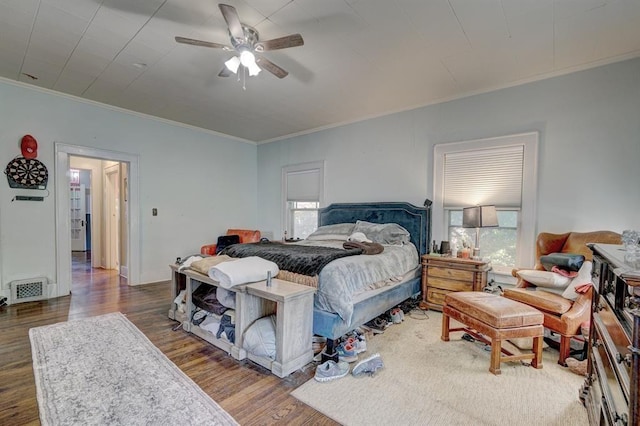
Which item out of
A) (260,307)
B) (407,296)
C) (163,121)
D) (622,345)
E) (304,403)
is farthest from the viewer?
(163,121)

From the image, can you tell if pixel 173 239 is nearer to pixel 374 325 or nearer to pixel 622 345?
pixel 374 325

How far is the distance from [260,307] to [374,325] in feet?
4.31

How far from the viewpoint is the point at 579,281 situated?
246 cm

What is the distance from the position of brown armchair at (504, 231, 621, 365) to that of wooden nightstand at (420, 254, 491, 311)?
374 mm

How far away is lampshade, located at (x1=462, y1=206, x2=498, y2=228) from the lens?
332 cm

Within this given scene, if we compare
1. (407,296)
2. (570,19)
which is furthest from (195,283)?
(570,19)

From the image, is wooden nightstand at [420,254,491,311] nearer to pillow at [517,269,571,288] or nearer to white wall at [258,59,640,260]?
pillow at [517,269,571,288]

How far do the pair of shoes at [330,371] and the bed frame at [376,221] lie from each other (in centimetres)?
20

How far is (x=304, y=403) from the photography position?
1903mm

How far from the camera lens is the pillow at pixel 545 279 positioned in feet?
8.47

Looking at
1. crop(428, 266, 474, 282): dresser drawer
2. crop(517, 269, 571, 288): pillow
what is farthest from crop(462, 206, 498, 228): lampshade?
crop(517, 269, 571, 288): pillow

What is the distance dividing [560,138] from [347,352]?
128 inches

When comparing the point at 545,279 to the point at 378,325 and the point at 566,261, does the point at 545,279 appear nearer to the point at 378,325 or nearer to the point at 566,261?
the point at 566,261

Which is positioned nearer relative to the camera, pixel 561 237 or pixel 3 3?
pixel 3 3
